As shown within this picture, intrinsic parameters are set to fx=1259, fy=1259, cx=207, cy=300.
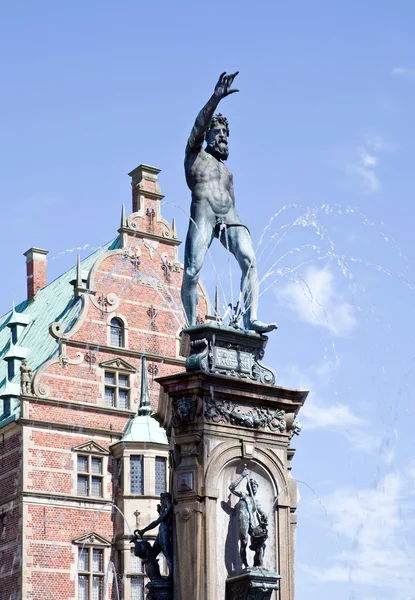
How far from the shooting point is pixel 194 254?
13492 mm

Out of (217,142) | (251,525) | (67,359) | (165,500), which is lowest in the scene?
(251,525)

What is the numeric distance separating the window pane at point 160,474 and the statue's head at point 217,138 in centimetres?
2228

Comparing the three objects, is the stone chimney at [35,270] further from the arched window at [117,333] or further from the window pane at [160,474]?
the window pane at [160,474]

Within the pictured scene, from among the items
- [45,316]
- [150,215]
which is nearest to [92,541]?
[45,316]

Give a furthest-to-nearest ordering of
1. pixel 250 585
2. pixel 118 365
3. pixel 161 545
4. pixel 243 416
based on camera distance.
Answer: pixel 118 365 < pixel 243 416 < pixel 161 545 < pixel 250 585

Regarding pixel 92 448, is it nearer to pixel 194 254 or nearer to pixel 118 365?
pixel 118 365

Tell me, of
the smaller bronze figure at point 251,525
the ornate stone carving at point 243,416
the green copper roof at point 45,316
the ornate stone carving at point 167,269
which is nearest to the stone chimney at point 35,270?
the green copper roof at point 45,316

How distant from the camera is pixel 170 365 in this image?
3859 cm

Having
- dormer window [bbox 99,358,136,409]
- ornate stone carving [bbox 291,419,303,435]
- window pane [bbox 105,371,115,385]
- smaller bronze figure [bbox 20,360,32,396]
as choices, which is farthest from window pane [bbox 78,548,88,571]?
ornate stone carving [bbox 291,419,303,435]

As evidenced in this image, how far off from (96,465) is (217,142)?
23648 millimetres

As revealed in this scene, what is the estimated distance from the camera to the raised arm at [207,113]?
1336 cm

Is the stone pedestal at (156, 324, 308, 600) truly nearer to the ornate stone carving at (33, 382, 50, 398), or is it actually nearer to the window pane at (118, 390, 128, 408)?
the ornate stone carving at (33, 382, 50, 398)

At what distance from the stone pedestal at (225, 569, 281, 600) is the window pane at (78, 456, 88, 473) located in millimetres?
24334

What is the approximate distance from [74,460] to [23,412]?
2042 mm
